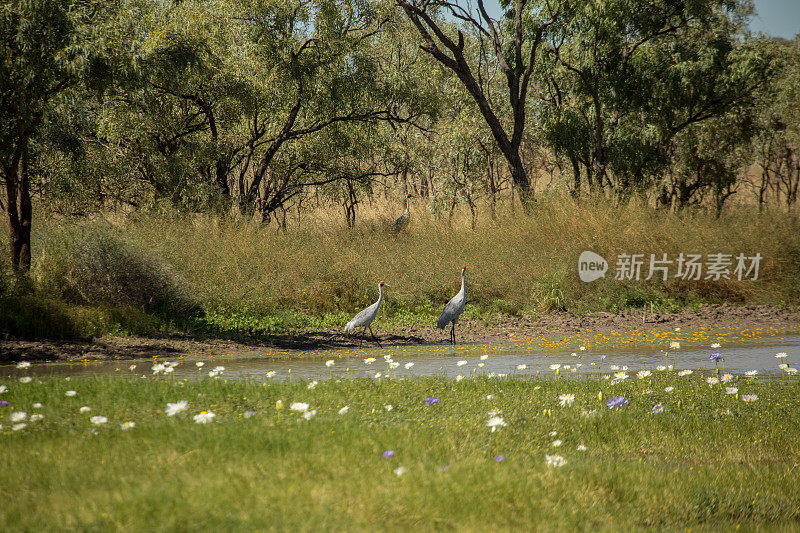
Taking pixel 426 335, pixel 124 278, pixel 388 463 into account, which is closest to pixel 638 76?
pixel 426 335

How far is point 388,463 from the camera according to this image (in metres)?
4.61

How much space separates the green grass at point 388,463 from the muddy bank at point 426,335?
13.6 feet

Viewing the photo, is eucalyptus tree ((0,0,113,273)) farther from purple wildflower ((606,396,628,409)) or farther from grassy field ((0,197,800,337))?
purple wildflower ((606,396,628,409))

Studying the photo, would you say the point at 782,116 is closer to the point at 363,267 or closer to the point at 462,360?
the point at 363,267

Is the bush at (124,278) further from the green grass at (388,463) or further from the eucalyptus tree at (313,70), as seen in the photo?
the eucalyptus tree at (313,70)

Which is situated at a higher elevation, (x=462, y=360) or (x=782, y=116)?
(x=782, y=116)

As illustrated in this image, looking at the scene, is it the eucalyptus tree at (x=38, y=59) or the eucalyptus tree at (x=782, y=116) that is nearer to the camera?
the eucalyptus tree at (x=38, y=59)

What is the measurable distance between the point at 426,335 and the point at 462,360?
500 centimetres

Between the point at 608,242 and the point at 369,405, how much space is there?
13.1 metres

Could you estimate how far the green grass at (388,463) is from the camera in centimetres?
381

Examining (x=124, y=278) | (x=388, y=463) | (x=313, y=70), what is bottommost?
(x=388, y=463)

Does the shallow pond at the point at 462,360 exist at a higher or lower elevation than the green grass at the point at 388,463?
lower

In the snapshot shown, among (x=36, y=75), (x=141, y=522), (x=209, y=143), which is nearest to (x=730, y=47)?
(x=209, y=143)

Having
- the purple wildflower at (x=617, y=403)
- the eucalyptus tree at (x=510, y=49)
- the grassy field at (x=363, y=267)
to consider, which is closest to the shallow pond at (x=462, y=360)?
the purple wildflower at (x=617, y=403)
